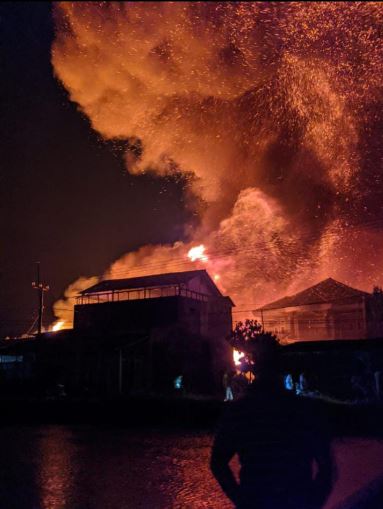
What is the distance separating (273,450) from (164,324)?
99.4 feet

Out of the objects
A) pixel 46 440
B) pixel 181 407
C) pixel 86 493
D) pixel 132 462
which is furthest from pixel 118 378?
pixel 86 493

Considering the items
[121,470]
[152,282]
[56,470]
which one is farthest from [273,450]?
[152,282]

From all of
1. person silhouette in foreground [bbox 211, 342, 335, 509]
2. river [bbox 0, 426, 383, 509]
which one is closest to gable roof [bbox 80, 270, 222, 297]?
river [bbox 0, 426, 383, 509]

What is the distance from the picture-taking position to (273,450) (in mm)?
2738

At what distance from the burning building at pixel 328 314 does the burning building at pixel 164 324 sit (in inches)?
227

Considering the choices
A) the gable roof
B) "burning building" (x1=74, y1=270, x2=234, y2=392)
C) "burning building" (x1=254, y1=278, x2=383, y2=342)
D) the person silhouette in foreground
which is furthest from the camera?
"burning building" (x1=254, y1=278, x2=383, y2=342)

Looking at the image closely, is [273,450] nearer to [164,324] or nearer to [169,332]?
[169,332]

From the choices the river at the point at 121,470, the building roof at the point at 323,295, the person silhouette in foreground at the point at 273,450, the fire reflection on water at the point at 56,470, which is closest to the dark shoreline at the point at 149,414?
the river at the point at 121,470

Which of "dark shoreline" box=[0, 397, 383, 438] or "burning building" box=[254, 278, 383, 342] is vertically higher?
"burning building" box=[254, 278, 383, 342]

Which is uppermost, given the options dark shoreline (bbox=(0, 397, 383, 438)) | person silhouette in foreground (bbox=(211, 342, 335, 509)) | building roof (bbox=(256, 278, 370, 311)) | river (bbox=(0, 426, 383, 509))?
building roof (bbox=(256, 278, 370, 311))

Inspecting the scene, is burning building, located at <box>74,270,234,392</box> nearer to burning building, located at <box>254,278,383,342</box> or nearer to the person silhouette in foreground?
burning building, located at <box>254,278,383,342</box>

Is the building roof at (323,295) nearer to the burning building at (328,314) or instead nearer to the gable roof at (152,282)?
the burning building at (328,314)

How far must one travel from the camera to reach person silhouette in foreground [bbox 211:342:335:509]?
8.68 ft

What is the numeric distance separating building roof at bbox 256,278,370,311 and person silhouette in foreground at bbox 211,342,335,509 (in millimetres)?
37729
